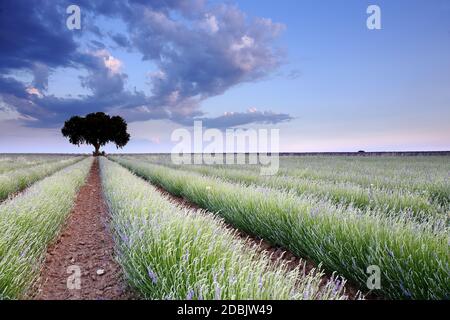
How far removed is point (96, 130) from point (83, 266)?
178 feet

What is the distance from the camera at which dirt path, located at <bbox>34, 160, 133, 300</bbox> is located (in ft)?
9.15

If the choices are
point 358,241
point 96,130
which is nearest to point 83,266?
point 358,241

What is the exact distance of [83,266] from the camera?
11.7 feet

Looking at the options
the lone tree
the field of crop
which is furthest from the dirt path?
the lone tree

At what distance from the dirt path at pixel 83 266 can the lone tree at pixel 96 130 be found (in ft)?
168

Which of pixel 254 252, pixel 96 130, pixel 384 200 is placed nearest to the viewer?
pixel 254 252

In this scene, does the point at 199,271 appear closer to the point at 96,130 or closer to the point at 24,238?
the point at 24,238

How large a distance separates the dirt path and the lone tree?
51303 mm

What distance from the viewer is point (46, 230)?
167 inches

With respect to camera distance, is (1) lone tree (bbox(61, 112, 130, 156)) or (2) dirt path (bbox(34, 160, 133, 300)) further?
(1) lone tree (bbox(61, 112, 130, 156))

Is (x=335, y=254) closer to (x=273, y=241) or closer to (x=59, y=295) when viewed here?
(x=273, y=241)

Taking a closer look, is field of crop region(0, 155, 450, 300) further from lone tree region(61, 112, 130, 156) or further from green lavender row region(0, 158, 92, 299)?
lone tree region(61, 112, 130, 156)

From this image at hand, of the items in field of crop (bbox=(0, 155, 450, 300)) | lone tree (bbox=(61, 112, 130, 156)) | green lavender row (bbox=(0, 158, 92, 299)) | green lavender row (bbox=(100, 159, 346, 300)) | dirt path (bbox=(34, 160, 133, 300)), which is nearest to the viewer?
green lavender row (bbox=(100, 159, 346, 300))
